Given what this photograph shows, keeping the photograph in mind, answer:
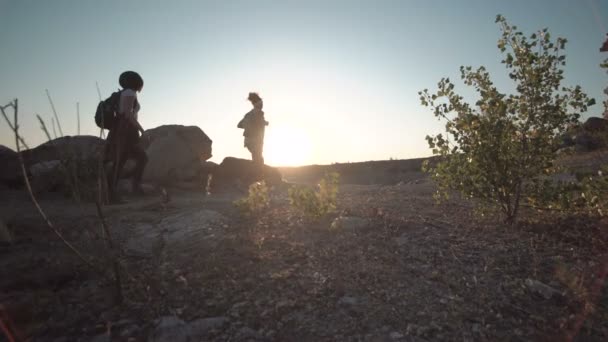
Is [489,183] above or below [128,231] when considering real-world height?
above

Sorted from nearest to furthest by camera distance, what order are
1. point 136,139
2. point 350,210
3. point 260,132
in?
point 350,210
point 136,139
point 260,132

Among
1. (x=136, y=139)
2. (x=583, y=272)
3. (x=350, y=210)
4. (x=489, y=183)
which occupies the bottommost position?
(x=583, y=272)

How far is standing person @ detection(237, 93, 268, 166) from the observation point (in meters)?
9.09

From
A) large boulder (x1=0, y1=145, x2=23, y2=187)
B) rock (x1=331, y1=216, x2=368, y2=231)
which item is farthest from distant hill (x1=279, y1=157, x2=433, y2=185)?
rock (x1=331, y1=216, x2=368, y2=231)

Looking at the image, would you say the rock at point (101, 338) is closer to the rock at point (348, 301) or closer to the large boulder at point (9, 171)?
the rock at point (348, 301)

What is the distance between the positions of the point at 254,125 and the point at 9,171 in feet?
18.6

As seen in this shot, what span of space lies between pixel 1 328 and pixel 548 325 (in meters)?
3.33

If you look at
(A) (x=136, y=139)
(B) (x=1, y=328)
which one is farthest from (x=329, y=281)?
(A) (x=136, y=139)

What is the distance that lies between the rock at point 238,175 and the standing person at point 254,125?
0.84 meters

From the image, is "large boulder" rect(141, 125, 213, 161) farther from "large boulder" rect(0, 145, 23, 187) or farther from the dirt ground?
the dirt ground

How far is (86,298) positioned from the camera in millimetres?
2512

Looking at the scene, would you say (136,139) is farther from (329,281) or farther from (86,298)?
(329,281)

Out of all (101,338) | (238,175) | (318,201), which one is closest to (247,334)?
(101,338)

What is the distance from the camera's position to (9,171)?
8094 mm
